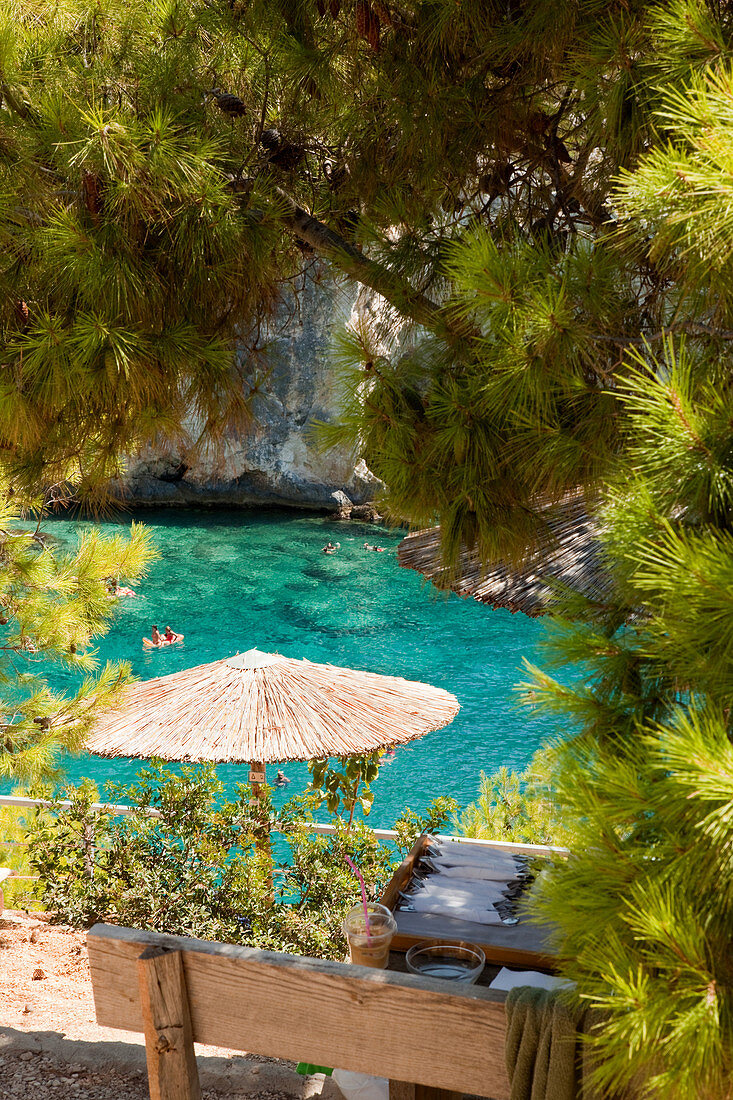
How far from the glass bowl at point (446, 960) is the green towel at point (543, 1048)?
1.39ft

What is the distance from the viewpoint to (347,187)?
84.6 inches

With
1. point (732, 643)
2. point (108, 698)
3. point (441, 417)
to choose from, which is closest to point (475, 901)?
point (441, 417)

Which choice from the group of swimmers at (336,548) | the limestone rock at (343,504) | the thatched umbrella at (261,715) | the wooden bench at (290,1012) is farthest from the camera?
the limestone rock at (343,504)

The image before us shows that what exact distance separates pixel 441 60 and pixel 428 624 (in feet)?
43.0

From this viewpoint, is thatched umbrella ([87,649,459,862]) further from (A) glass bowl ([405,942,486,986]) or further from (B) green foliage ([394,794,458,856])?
(A) glass bowl ([405,942,486,986])

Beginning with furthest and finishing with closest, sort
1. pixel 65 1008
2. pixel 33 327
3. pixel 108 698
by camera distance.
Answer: pixel 108 698
pixel 65 1008
pixel 33 327

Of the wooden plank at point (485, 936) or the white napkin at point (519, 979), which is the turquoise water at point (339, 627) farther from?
the white napkin at point (519, 979)

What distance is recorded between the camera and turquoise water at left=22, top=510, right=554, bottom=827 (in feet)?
34.7

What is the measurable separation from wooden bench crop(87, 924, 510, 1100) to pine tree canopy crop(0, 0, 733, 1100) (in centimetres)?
30

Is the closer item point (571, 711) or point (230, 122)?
point (571, 711)

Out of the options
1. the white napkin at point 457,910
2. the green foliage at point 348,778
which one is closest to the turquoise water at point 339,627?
the green foliage at point 348,778

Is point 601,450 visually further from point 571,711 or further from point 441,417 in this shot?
point 571,711

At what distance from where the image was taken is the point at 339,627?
47.6 feet

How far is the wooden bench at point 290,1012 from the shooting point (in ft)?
4.66
